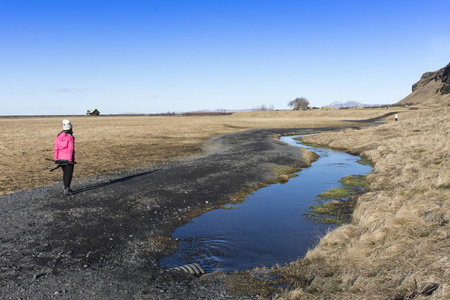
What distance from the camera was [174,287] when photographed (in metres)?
6.77

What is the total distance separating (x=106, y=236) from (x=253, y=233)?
15.3ft

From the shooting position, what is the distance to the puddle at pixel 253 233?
855 centimetres

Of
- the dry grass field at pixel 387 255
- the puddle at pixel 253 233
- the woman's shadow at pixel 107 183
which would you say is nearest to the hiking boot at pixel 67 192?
the woman's shadow at pixel 107 183

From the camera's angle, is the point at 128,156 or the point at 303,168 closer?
the point at 303,168

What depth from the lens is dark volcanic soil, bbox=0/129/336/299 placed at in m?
6.64

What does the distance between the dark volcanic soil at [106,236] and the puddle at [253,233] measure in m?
0.65

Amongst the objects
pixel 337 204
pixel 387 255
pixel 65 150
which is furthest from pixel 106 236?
pixel 337 204

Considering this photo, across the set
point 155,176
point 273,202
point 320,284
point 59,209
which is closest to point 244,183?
point 273,202

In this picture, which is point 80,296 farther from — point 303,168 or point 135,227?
point 303,168

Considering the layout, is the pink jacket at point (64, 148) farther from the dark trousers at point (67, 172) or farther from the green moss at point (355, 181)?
the green moss at point (355, 181)

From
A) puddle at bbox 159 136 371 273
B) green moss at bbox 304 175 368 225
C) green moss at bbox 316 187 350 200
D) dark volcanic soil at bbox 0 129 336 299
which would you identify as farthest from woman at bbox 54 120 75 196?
green moss at bbox 316 187 350 200

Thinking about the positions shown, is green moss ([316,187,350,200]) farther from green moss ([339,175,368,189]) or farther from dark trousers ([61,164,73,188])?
dark trousers ([61,164,73,188])

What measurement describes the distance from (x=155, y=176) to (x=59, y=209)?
6376 millimetres

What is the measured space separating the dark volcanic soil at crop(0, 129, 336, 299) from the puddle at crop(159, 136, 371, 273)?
65 centimetres
